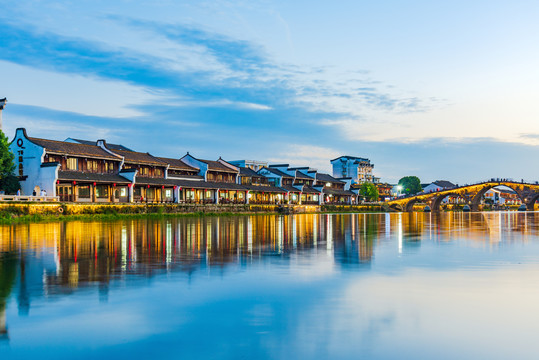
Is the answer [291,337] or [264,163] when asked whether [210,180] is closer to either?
[264,163]

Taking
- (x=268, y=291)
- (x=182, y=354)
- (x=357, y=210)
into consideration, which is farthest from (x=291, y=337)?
(x=357, y=210)

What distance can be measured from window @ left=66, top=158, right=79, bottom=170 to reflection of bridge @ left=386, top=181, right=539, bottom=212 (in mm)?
95161

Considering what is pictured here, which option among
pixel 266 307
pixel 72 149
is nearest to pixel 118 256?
pixel 266 307

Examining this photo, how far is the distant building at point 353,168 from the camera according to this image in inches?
6826

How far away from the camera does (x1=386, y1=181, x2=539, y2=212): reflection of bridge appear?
132m

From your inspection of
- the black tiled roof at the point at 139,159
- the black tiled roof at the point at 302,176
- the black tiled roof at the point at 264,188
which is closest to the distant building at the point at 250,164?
the black tiled roof at the point at 302,176

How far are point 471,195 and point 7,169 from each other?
5128 inches

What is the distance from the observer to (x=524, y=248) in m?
21.3

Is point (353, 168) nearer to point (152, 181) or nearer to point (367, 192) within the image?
point (367, 192)

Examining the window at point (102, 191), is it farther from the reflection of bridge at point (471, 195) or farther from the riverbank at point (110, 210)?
the reflection of bridge at point (471, 195)

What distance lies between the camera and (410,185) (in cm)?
17438

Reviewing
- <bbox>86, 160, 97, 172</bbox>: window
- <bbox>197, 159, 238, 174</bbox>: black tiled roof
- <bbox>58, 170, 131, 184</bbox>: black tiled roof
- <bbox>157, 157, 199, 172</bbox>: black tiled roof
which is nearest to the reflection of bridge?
<bbox>197, 159, 238, 174</bbox>: black tiled roof

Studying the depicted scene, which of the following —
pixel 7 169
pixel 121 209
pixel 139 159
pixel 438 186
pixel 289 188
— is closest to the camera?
pixel 7 169

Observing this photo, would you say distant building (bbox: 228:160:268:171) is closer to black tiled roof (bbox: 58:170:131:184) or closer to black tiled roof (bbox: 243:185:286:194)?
black tiled roof (bbox: 243:185:286:194)
